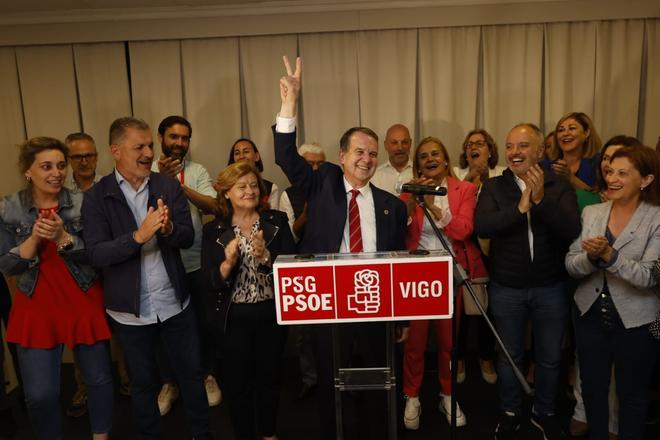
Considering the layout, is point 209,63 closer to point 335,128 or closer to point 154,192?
point 335,128

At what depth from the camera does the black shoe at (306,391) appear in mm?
3197

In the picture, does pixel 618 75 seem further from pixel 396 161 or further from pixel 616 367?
pixel 616 367

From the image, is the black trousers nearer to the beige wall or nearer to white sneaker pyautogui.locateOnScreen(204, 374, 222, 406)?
white sneaker pyautogui.locateOnScreen(204, 374, 222, 406)

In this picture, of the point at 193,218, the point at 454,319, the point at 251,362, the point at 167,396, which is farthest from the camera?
the point at 167,396

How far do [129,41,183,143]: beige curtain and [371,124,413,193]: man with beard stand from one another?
191cm

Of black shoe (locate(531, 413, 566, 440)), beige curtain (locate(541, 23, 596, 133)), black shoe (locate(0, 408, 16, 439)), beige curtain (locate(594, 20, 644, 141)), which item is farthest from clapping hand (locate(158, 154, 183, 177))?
beige curtain (locate(594, 20, 644, 141))

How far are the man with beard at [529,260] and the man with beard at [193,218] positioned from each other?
1.70m

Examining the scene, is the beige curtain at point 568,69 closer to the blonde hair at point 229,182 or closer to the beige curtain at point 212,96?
the beige curtain at point 212,96

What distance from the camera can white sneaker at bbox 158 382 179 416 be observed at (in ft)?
10.0

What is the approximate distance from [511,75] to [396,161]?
1.42 m

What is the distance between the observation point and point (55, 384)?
225 cm

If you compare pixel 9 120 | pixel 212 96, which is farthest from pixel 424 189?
pixel 9 120

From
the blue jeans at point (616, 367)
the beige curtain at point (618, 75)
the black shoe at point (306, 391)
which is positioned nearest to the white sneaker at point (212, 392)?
the black shoe at point (306, 391)

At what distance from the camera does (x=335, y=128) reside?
4.11 meters
